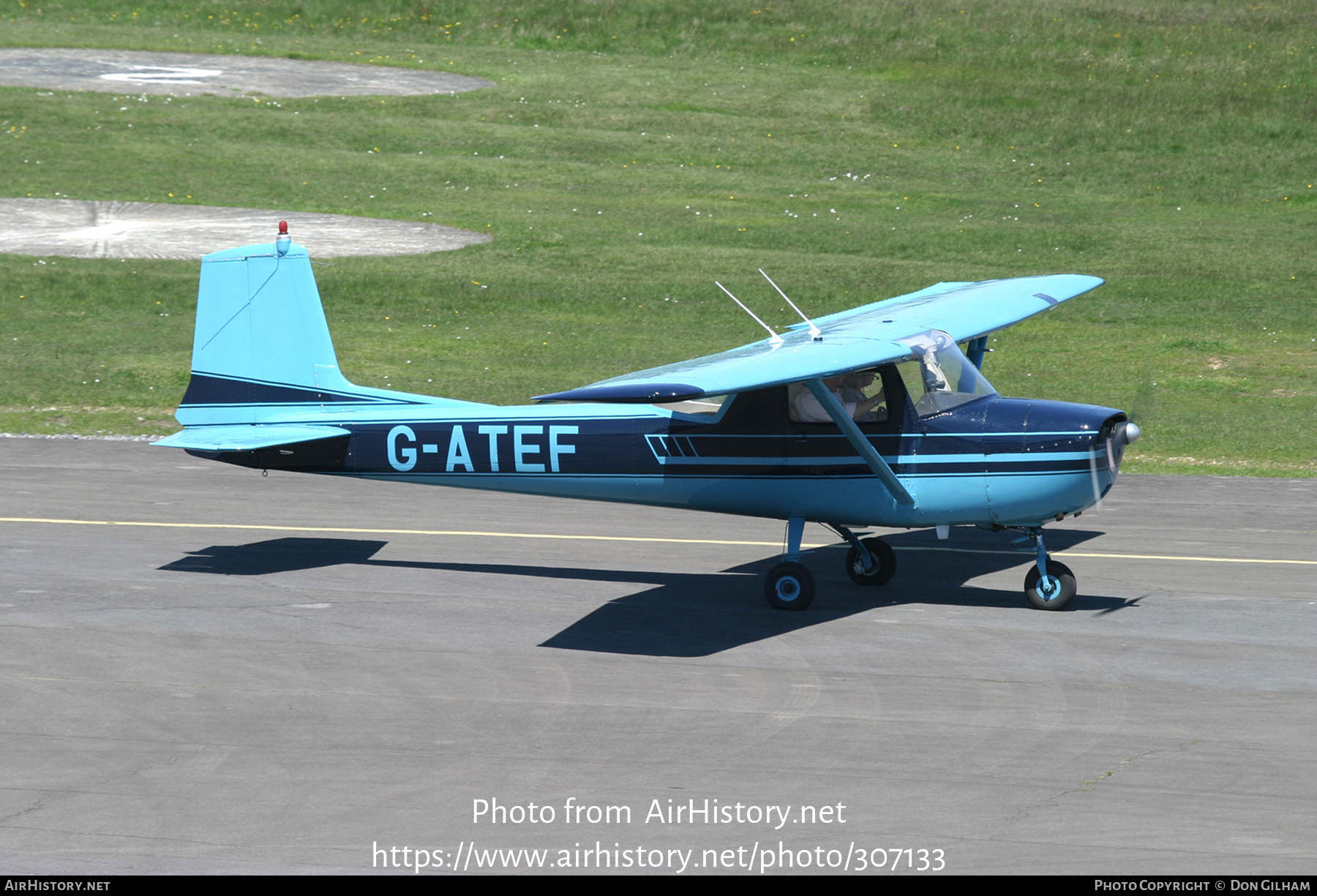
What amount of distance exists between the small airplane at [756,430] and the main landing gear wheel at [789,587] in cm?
2

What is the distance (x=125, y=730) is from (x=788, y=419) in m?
6.08

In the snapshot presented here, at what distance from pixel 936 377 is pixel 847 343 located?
104cm

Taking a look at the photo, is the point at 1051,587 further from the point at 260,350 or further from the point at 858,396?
the point at 260,350

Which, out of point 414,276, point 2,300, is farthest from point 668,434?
point 2,300

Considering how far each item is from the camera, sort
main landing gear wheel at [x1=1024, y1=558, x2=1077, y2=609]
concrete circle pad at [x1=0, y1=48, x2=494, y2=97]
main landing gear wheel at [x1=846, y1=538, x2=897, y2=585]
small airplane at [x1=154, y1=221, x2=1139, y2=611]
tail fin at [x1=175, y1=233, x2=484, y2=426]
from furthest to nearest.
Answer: concrete circle pad at [x1=0, y1=48, x2=494, y2=97] → tail fin at [x1=175, y1=233, x2=484, y2=426] → main landing gear wheel at [x1=846, y1=538, x2=897, y2=585] → main landing gear wheel at [x1=1024, y1=558, x2=1077, y2=609] → small airplane at [x1=154, y1=221, x2=1139, y2=611]

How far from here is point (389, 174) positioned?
34.8 meters

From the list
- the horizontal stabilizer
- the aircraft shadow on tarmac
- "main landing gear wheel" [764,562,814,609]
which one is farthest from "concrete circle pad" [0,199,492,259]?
"main landing gear wheel" [764,562,814,609]

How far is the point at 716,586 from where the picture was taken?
13.7 metres

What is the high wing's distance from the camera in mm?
10648

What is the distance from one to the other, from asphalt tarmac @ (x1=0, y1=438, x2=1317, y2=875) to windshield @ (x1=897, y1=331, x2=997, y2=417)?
1.84 metres

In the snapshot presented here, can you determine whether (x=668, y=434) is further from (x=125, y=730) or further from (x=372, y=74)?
(x=372, y=74)

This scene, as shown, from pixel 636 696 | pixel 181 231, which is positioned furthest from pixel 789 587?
pixel 181 231

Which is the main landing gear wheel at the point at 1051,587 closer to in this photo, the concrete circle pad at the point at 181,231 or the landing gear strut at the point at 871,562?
the landing gear strut at the point at 871,562

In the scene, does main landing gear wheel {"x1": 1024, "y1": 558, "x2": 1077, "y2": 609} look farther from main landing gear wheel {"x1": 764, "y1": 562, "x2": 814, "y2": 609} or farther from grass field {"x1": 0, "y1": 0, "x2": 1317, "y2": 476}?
grass field {"x1": 0, "y1": 0, "x2": 1317, "y2": 476}
